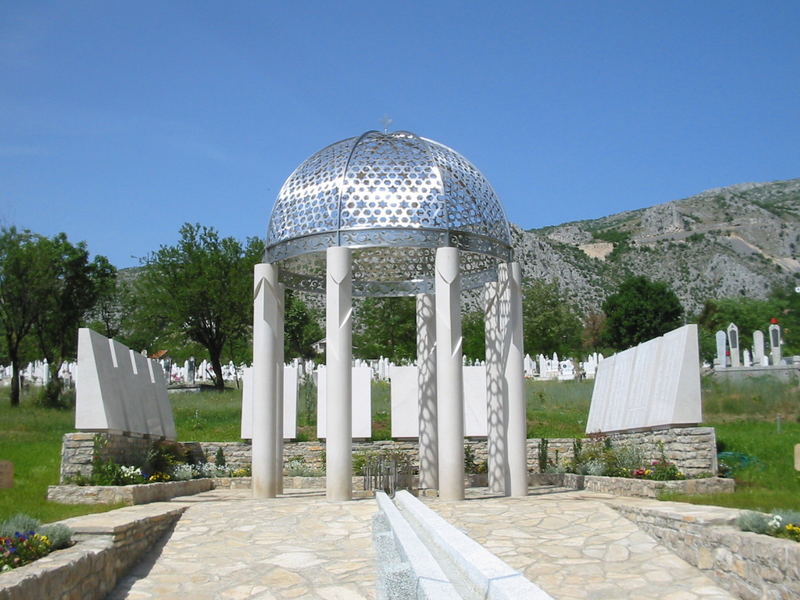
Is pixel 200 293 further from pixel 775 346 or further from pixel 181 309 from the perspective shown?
pixel 775 346

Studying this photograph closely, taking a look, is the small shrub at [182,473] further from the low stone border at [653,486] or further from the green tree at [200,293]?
the green tree at [200,293]

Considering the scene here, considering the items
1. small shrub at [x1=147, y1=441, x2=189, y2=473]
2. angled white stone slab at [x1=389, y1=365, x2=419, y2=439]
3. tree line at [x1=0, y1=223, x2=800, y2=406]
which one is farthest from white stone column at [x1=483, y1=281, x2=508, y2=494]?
tree line at [x1=0, y1=223, x2=800, y2=406]

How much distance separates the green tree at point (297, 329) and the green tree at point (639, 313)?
2664cm

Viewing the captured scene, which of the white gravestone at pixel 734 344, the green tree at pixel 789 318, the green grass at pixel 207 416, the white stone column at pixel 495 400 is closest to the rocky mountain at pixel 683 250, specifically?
the green tree at pixel 789 318

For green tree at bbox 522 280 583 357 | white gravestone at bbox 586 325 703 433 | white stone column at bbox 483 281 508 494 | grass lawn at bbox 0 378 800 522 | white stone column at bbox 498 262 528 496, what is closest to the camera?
grass lawn at bbox 0 378 800 522

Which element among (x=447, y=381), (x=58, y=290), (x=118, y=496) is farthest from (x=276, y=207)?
(x=58, y=290)

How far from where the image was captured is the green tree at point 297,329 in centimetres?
5668

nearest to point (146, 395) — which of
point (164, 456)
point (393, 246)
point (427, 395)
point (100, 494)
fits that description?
point (164, 456)

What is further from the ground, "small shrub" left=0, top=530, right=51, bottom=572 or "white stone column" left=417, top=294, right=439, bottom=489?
"white stone column" left=417, top=294, right=439, bottom=489

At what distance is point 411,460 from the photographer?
21.5 m

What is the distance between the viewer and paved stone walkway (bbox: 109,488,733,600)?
881 centimetres

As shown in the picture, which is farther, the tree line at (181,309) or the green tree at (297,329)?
the green tree at (297,329)

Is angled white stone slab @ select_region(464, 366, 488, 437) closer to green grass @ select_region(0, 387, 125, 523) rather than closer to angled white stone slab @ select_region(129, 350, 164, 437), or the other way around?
angled white stone slab @ select_region(129, 350, 164, 437)

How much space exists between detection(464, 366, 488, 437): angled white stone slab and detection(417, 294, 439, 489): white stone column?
2.37 meters
